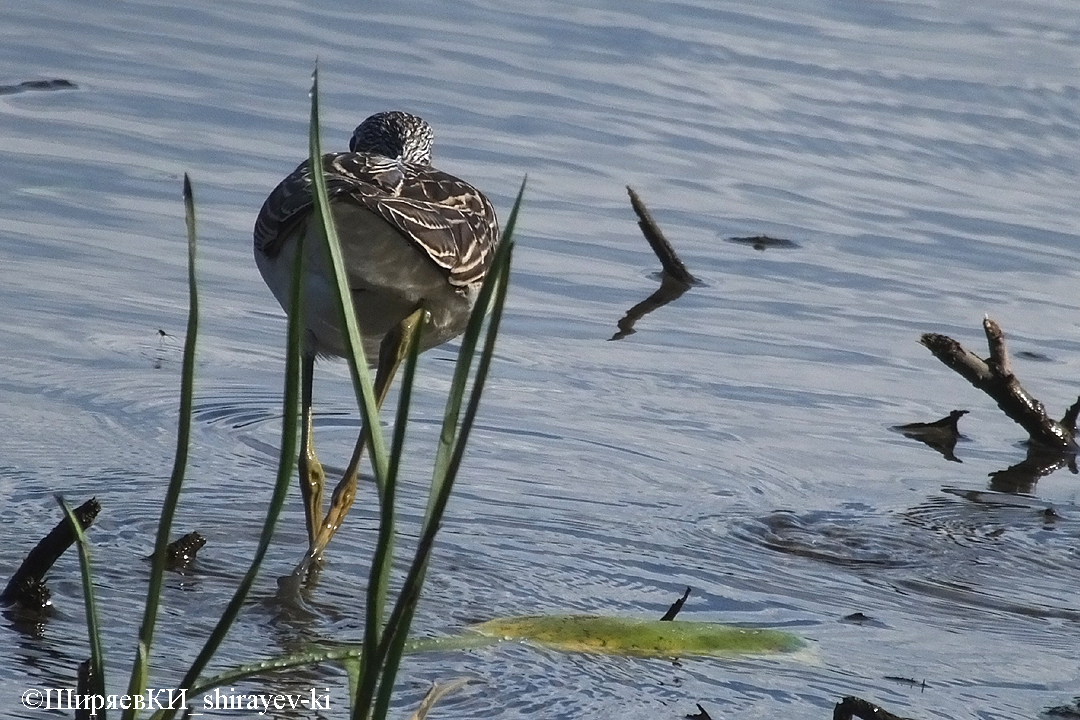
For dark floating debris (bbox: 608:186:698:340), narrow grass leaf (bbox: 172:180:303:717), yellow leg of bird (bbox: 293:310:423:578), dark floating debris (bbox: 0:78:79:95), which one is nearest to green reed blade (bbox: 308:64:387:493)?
narrow grass leaf (bbox: 172:180:303:717)

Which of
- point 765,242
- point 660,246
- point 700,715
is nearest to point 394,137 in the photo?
point 660,246

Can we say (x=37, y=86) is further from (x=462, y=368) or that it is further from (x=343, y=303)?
(x=462, y=368)

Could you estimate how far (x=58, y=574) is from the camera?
505cm

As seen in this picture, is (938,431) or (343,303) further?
(938,431)

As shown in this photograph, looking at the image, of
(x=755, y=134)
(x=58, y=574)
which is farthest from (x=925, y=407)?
(x=755, y=134)

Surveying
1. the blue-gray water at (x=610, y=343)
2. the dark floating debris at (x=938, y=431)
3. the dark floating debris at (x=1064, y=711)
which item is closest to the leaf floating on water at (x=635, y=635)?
the blue-gray water at (x=610, y=343)

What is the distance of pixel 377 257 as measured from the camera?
555 cm

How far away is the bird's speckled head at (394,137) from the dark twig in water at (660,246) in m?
1.70

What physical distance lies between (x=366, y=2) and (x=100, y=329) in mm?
8131

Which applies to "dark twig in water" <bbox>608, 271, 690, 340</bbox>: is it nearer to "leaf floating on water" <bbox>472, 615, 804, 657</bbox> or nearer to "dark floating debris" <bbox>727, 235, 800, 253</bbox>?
"dark floating debris" <bbox>727, 235, 800, 253</bbox>

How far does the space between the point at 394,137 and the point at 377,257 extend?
220cm

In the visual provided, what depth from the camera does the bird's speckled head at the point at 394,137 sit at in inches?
302

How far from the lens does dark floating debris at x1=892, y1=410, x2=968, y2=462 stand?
7430mm

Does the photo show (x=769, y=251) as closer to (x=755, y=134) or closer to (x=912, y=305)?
(x=912, y=305)
